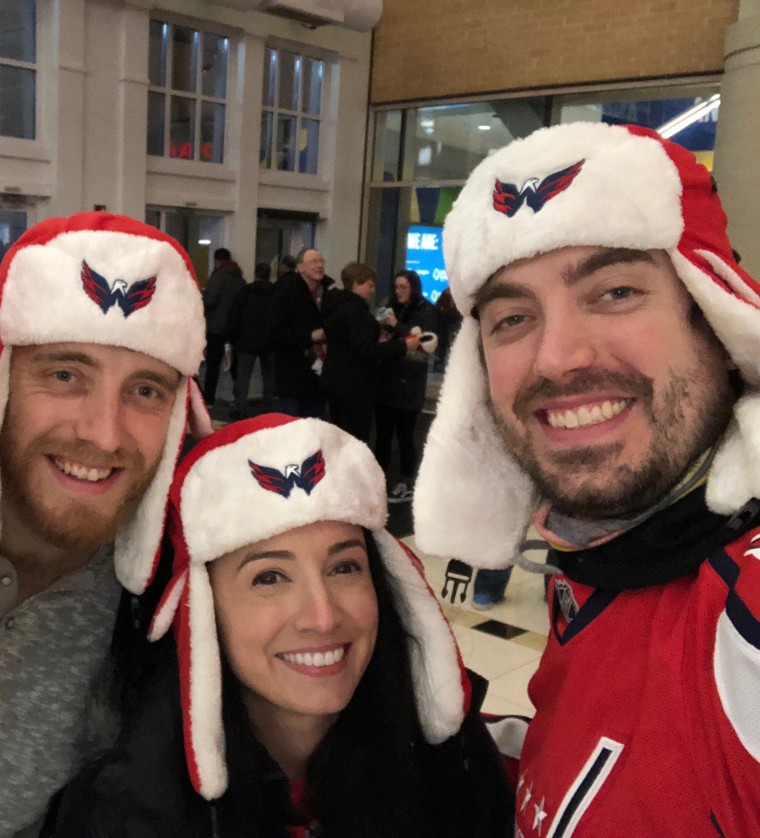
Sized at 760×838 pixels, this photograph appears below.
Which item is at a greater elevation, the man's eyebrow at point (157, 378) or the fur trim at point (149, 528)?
the man's eyebrow at point (157, 378)

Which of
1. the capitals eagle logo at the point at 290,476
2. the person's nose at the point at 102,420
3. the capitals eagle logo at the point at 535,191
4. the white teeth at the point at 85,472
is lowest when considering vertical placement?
the white teeth at the point at 85,472

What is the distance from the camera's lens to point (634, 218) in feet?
3.74

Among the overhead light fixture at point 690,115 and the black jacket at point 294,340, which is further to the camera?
the overhead light fixture at point 690,115

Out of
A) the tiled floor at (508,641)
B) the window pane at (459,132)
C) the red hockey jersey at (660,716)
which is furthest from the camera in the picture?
the window pane at (459,132)

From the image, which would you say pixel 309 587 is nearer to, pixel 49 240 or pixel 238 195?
pixel 49 240

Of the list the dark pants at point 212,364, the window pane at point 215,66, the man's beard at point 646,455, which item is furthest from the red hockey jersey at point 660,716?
the window pane at point 215,66

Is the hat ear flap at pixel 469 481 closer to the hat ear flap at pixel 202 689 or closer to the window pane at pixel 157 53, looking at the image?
the hat ear flap at pixel 202 689

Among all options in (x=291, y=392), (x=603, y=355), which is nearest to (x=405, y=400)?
(x=291, y=392)

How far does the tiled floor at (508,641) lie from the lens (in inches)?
123

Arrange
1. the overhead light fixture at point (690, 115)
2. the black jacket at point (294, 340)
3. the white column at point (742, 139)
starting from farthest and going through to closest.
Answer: the overhead light fixture at point (690, 115) < the black jacket at point (294, 340) < the white column at point (742, 139)

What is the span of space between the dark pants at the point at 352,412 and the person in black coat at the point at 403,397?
130mm

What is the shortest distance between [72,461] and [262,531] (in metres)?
0.41

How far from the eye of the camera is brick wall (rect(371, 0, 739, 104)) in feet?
23.4

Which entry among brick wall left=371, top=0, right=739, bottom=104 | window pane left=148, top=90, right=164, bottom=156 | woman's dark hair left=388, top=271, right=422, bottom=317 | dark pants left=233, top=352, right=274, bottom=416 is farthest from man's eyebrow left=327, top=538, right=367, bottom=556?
window pane left=148, top=90, right=164, bottom=156
